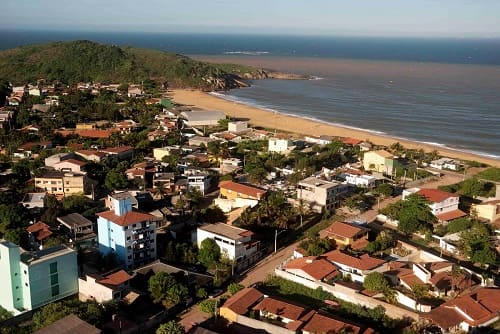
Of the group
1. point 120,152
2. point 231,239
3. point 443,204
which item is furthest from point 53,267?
point 443,204

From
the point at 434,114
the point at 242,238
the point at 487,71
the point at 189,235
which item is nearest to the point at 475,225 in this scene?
the point at 242,238

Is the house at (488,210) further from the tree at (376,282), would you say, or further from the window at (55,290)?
the window at (55,290)

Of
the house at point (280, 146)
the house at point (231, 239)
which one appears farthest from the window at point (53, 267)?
the house at point (280, 146)

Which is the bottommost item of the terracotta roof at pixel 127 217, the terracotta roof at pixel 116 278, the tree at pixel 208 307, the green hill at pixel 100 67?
the tree at pixel 208 307

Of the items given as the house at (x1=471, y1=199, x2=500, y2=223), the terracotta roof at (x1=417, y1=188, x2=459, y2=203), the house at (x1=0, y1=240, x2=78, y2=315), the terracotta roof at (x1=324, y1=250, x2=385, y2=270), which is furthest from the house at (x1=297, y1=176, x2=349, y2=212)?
the house at (x1=0, y1=240, x2=78, y2=315)

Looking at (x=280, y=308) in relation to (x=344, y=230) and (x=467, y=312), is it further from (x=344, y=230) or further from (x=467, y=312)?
(x=344, y=230)

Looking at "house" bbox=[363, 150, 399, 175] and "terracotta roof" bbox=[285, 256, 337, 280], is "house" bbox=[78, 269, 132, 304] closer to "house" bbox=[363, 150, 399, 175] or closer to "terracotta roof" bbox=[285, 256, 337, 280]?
"terracotta roof" bbox=[285, 256, 337, 280]
